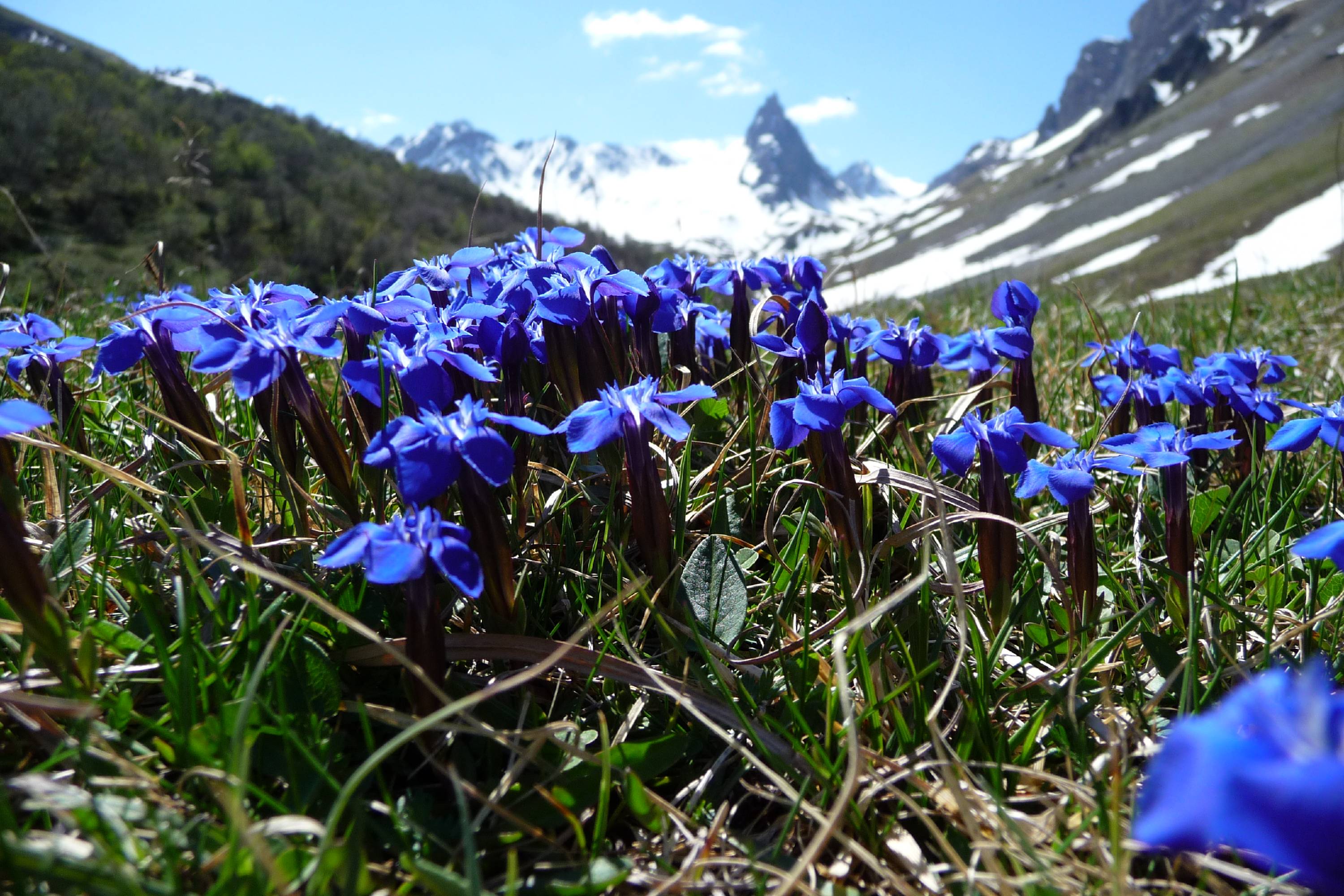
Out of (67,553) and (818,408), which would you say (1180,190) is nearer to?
(818,408)

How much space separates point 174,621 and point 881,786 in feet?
4.28

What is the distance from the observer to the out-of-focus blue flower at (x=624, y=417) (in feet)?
4.91

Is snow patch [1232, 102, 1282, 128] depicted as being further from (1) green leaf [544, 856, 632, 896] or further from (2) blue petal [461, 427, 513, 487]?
(1) green leaf [544, 856, 632, 896]

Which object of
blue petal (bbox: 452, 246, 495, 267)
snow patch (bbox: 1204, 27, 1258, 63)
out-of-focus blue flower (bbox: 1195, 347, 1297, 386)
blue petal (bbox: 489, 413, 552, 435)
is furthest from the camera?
snow patch (bbox: 1204, 27, 1258, 63)

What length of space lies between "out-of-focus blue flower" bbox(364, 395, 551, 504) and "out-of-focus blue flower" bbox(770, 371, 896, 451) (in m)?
0.59

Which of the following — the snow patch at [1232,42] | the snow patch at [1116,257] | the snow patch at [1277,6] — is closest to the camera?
the snow patch at [1116,257]

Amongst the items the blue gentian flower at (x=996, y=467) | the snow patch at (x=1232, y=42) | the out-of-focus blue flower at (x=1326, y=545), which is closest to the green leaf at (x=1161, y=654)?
the blue gentian flower at (x=996, y=467)

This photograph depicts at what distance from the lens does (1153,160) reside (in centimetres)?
7538

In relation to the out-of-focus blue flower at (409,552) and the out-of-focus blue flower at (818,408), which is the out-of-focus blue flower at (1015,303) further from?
the out-of-focus blue flower at (409,552)

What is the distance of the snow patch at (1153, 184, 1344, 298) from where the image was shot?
3644 cm

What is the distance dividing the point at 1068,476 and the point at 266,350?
60.5 inches

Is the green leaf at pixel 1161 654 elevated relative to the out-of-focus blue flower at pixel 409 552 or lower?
lower

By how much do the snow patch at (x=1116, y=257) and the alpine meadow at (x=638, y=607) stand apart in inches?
2126

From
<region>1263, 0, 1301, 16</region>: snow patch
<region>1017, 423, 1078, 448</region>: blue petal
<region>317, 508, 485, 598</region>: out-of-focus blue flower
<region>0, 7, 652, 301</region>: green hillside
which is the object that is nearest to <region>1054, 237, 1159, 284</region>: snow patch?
<region>0, 7, 652, 301</region>: green hillside
